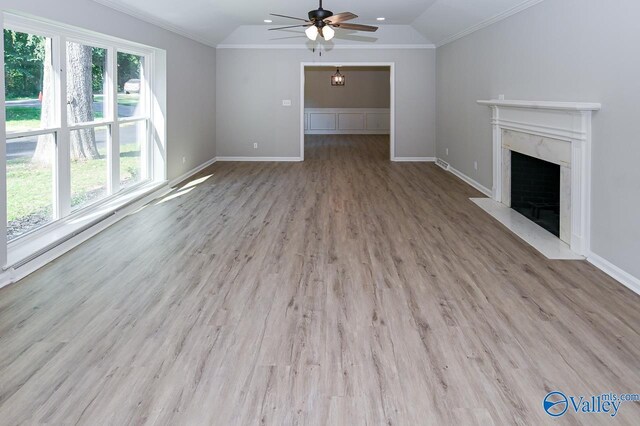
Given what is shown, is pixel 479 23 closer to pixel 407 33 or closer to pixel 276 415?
pixel 407 33

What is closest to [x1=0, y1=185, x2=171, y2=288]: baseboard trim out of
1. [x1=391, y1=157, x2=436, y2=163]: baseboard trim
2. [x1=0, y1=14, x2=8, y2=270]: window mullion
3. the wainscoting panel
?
[x1=0, y1=14, x2=8, y2=270]: window mullion

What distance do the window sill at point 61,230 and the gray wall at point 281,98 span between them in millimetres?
4640

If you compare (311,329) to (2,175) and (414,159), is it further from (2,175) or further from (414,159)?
(414,159)

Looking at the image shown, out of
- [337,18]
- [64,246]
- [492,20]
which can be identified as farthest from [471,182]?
[64,246]

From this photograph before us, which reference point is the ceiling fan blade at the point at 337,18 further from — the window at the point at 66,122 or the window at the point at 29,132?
the window at the point at 29,132

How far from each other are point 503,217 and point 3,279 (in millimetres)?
4921

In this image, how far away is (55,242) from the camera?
4641mm

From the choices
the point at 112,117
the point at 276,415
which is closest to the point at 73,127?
the point at 112,117

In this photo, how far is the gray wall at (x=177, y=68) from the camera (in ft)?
15.6

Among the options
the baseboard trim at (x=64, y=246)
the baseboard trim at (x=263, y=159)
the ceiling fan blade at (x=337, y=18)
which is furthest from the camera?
the baseboard trim at (x=263, y=159)

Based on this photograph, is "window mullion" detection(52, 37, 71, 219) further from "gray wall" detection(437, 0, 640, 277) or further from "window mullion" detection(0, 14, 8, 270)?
"gray wall" detection(437, 0, 640, 277)

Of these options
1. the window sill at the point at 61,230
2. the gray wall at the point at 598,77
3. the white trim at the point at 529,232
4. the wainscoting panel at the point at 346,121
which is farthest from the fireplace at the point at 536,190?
the wainscoting panel at the point at 346,121

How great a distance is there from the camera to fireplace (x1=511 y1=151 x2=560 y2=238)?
18.7 feet

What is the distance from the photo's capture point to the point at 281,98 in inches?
443
